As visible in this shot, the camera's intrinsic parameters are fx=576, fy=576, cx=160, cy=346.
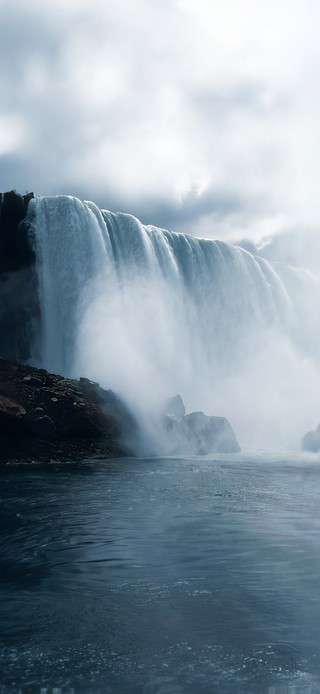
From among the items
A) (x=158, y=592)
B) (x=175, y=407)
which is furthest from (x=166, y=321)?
(x=158, y=592)

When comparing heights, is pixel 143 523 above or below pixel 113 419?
below

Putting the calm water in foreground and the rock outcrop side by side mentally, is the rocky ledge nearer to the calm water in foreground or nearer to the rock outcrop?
the calm water in foreground

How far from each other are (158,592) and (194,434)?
20.2 metres

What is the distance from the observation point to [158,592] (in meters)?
7.50

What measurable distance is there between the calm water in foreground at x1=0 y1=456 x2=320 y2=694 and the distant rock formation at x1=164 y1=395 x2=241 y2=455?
36.9ft

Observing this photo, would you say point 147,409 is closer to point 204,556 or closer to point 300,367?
point 204,556

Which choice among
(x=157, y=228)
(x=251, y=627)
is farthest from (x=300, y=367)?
(x=251, y=627)

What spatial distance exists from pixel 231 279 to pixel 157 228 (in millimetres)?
7815

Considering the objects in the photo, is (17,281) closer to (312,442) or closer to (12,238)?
(12,238)

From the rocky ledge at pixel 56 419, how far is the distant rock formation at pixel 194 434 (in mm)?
2250

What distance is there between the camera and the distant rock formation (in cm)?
2658

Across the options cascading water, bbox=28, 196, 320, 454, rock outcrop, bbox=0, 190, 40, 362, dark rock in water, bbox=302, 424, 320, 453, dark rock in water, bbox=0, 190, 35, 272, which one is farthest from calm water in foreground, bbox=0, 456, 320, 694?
dark rock in water, bbox=0, 190, 35, 272

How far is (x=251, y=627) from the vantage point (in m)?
6.37

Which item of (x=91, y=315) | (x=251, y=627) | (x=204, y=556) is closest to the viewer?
(x=251, y=627)
